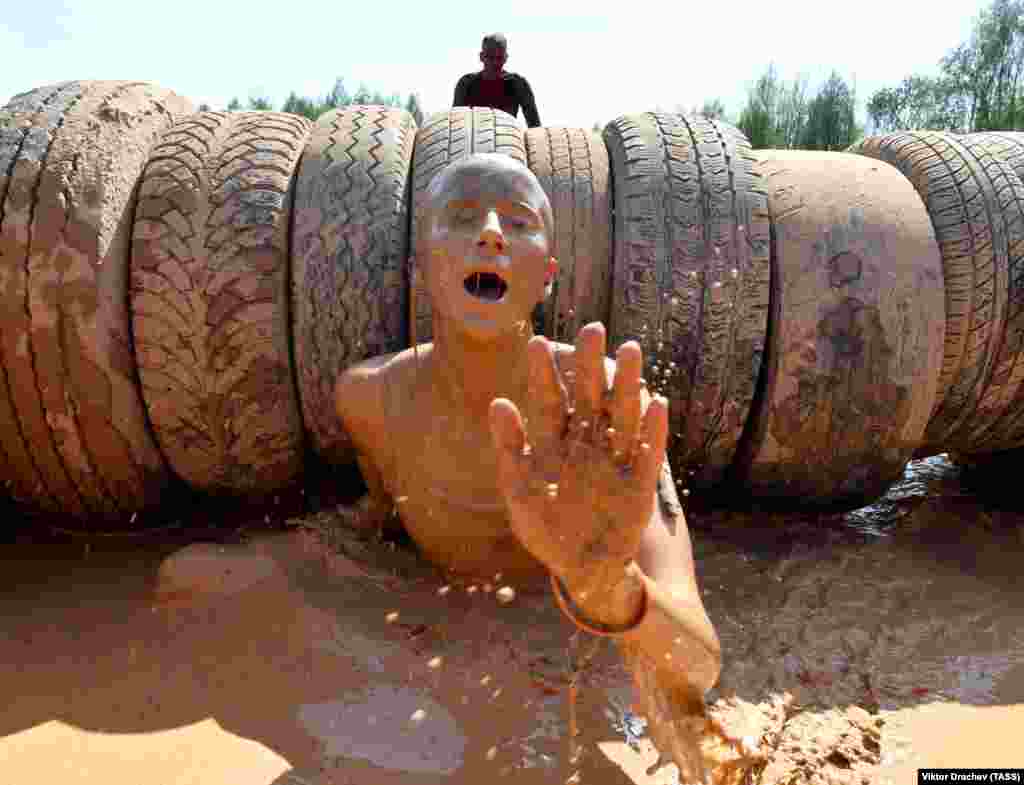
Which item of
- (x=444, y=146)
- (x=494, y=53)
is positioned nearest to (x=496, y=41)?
(x=494, y=53)

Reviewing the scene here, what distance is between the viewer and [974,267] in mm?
2723

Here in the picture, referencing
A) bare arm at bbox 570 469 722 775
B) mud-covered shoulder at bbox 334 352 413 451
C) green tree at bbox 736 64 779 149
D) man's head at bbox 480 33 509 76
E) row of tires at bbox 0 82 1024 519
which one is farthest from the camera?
green tree at bbox 736 64 779 149

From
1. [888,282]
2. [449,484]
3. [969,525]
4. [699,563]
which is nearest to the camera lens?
[449,484]

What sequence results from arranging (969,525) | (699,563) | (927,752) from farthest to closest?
1. (969,525)
2. (699,563)
3. (927,752)

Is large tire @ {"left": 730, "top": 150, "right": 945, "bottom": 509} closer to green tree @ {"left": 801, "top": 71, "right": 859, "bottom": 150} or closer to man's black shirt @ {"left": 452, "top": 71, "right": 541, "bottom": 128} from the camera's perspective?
man's black shirt @ {"left": 452, "top": 71, "right": 541, "bottom": 128}

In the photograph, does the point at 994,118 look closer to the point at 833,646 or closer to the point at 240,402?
the point at 833,646

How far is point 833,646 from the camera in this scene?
7.82 ft

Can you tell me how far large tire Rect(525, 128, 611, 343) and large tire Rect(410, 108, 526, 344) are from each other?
18 centimetres

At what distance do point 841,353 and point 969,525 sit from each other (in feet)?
4.42

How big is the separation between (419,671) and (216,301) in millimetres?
1277

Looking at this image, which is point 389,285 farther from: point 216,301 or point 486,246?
point 486,246

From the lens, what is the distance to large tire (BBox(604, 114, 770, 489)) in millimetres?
2568

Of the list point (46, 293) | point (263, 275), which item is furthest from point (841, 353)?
point (46, 293)

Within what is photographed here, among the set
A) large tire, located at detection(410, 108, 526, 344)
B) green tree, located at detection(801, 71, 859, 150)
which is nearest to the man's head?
large tire, located at detection(410, 108, 526, 344)
